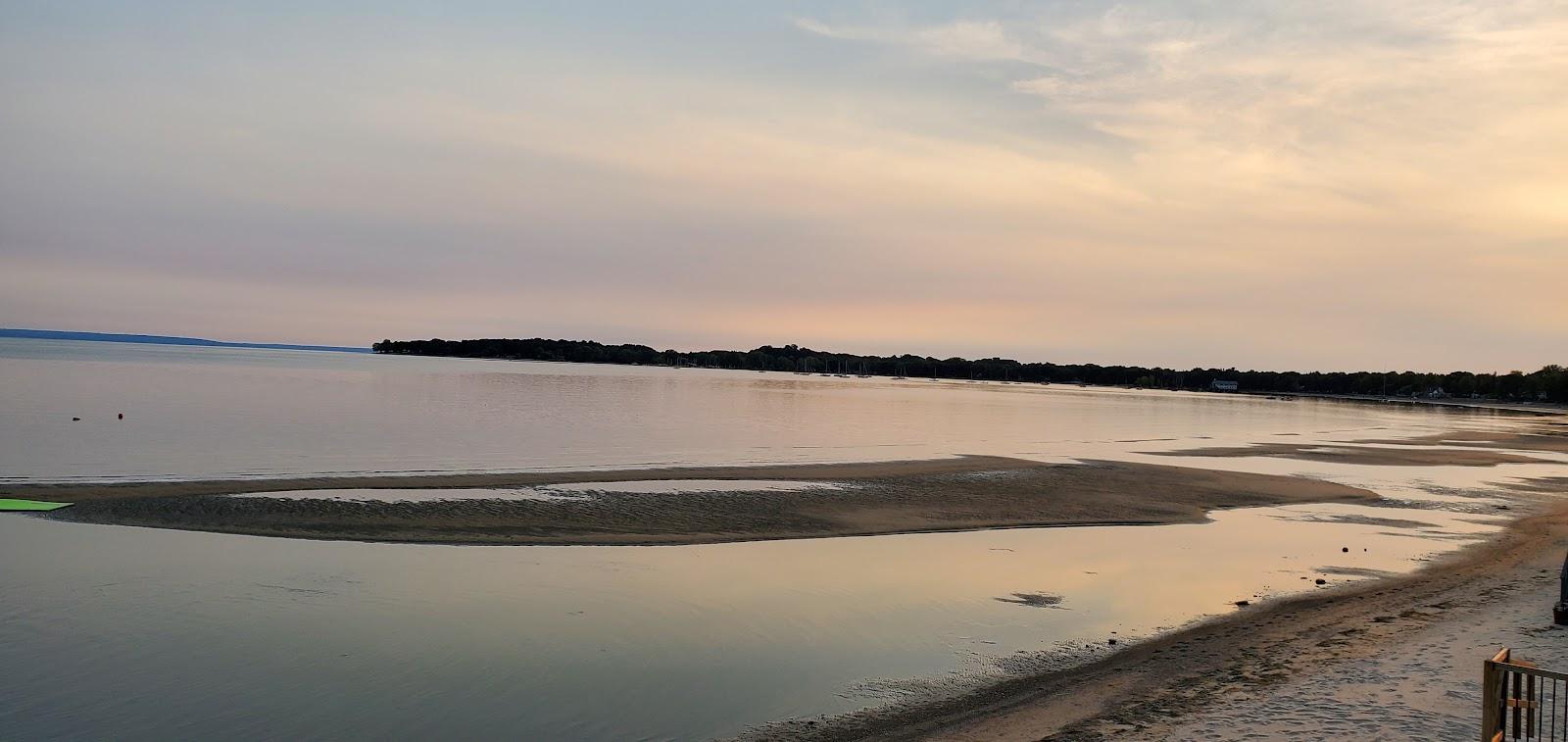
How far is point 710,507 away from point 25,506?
1503 centimetres

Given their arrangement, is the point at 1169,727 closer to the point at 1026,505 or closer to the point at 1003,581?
the point at 1003,581

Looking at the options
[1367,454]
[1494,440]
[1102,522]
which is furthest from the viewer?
[1494,440]

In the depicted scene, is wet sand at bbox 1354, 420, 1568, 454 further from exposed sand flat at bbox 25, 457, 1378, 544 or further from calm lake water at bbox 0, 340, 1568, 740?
calm lake water at bbox 0, 340, 1568, 740

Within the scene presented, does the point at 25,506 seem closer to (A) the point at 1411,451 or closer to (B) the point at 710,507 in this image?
(B) the point at 710,507

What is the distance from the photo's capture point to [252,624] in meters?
13.4

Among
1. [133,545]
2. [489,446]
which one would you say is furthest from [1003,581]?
[489,446]

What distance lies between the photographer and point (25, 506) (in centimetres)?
2173

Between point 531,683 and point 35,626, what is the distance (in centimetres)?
691

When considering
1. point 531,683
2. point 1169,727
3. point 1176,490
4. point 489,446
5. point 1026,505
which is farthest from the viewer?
point 489,446

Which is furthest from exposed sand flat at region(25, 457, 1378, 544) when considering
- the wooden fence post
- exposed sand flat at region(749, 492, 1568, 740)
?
the wooden fence post

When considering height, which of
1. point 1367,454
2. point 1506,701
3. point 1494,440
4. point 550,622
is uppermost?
point 1506,701

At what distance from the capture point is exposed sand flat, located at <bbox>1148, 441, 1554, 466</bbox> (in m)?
46.6

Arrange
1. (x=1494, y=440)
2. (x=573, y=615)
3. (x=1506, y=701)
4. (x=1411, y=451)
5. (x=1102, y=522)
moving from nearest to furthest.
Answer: (x=1506, y=701) → (x=573, y=615) → (x=1102, y=522) → (x=1411, y=451) → (x=1494, y=440)

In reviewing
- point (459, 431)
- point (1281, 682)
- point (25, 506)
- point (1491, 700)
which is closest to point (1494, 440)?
point (459, 431)
